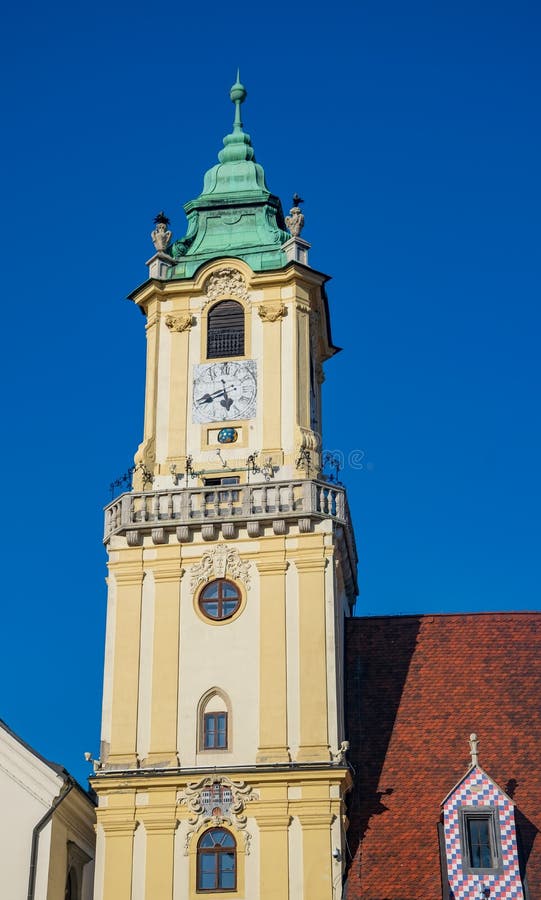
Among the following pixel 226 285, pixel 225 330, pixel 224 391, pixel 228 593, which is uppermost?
pixel 226 285

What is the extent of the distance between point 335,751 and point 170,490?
25.5 feet

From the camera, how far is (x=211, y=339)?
41875 millimetres

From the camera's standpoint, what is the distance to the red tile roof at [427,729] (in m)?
35.3

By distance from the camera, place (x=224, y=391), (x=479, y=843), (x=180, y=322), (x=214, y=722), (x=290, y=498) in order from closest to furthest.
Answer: (x=479, y=843), (x=214, y=722), (x=290, y=498), (x=224, y=391), (x=180, y=322)

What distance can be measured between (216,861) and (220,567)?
22.9ft

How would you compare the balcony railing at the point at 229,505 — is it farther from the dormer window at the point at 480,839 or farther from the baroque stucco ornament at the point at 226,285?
the dormer window at the point at 480,839

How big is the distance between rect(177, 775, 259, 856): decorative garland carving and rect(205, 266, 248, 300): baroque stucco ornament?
514 inches

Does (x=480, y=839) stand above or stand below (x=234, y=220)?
below

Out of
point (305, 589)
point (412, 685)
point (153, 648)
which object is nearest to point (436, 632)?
point (412, 685)

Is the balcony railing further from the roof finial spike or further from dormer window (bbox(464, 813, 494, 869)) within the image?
dormer window (bbox(464, 813, 494, 869))

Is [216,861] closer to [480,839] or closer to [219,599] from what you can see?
[480,839]

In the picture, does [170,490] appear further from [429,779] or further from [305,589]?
[429,779]

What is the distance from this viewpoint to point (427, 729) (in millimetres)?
38156

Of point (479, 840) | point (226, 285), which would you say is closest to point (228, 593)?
point (479, 840)
